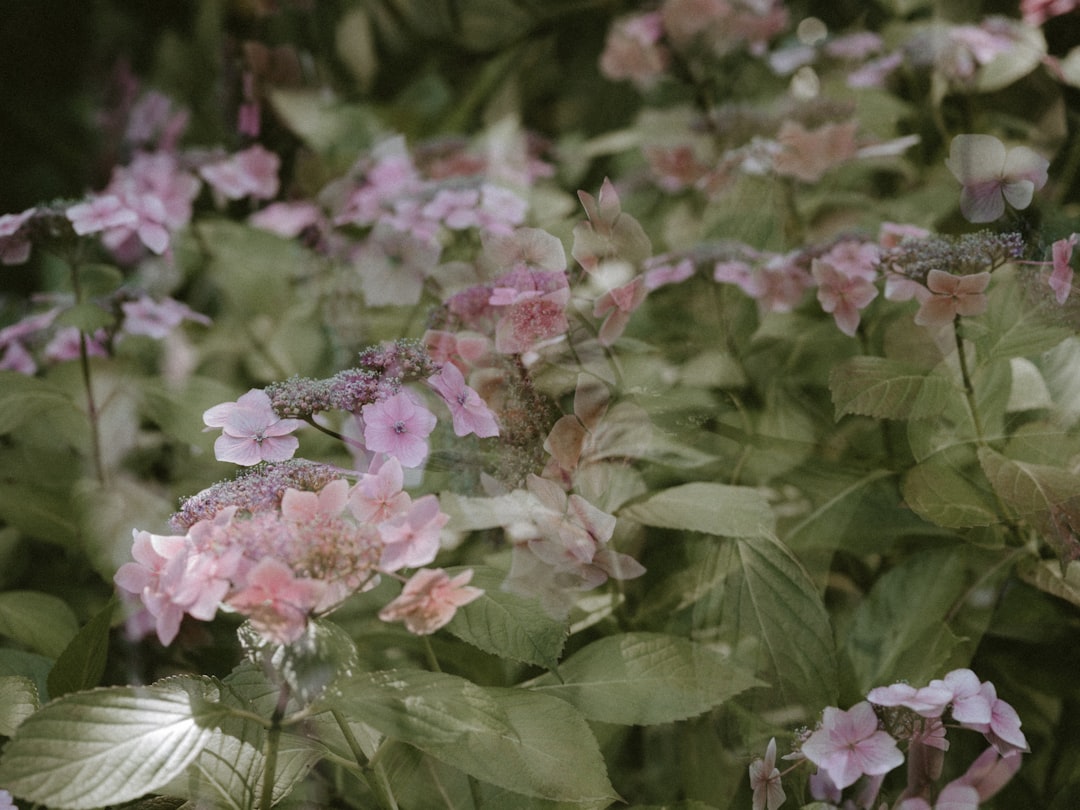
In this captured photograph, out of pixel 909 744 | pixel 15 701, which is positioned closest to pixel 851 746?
pixel 909 744

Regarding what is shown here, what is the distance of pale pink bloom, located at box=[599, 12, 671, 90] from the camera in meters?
1.29

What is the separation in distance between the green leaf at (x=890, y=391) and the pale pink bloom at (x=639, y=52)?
2.57 feet

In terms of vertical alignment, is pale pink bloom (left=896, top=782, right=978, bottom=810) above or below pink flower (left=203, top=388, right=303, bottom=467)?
below

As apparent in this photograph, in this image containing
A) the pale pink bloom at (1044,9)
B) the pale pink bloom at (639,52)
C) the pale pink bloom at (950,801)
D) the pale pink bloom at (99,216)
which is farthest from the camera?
the pale pink bloom at (639,52)

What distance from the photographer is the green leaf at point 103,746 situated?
1.39 ft

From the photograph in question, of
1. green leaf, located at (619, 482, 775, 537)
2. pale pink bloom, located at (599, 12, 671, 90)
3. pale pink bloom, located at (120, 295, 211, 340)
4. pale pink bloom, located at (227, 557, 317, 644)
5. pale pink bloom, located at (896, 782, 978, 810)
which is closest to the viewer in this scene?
pale pink bloom, located at (227, 557, 317, 644)

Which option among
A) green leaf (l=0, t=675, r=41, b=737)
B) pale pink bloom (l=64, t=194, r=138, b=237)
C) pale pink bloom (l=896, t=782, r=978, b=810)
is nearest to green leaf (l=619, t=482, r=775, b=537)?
pale pink bloom (l=896, t=782, r=978, b=810)

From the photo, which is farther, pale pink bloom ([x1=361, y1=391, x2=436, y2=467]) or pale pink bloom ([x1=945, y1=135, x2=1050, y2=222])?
pale pink bloom ([x1=945, y1=135, x2=1050, y2=222])

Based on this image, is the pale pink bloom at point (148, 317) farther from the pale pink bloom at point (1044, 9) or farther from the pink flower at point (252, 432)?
the pale pink bloom at point (1044, 9)

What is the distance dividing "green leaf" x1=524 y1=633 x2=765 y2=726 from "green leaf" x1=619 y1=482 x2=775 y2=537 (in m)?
0.08

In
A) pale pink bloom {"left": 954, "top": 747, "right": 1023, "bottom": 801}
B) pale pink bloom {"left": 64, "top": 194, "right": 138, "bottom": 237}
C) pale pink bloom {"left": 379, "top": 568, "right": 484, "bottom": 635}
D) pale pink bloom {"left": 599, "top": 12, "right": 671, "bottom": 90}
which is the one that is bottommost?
pale pink bloom {"left": 954, "top": 747, "right": 1023, "bottom": 801}

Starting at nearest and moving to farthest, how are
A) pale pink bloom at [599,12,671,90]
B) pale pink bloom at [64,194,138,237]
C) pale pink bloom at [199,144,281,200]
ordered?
pale pink bloom at [64,194,138,237] < pale pink bloom at [199,144,281,200] < pale pink bloom at [599,12,671,90]

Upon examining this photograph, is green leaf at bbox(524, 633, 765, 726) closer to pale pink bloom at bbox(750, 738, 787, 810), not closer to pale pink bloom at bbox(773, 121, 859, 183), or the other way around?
pale pink bloom at bbox(750, 738, 787, 810)

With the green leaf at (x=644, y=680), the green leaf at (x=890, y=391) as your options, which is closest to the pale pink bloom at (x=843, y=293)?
the green leaf at (x=890, y=391)
